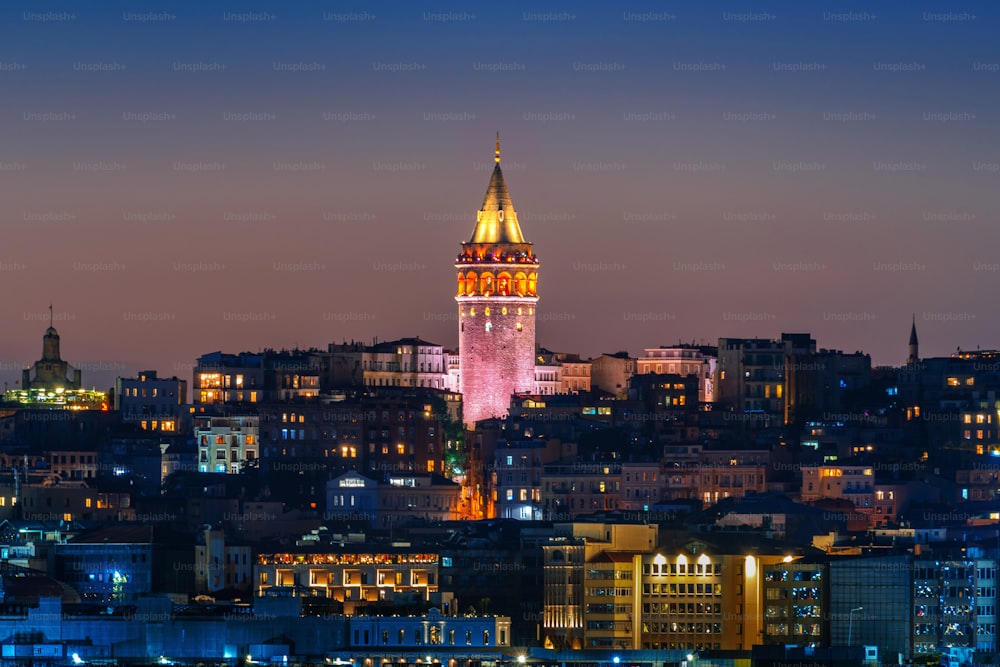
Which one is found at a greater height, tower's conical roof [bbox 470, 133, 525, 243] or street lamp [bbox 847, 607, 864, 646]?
tower's conical roof [bbox 470, 133, 525, 243]

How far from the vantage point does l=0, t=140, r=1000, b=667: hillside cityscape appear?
94.2 metres

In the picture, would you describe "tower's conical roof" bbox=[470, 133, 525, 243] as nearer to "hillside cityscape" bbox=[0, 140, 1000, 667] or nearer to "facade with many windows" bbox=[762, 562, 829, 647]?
"hillside cityscape" bbox=[0, 140, 1000, 667]

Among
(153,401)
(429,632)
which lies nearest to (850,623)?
(429,632)

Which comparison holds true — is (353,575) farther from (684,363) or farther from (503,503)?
(684,363)

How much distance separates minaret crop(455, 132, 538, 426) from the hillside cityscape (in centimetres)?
10

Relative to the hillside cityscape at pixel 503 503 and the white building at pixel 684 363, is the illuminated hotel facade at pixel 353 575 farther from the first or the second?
the white building at pixel 684 363

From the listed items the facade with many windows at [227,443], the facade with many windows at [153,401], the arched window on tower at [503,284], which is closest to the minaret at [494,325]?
the arched window on tower at [503,284]

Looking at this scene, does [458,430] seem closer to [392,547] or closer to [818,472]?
[818,472]

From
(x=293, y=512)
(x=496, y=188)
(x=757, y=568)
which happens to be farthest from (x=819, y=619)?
(x=496, y=188)

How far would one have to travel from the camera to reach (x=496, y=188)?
144625 millimetres

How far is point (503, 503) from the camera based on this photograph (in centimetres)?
12938

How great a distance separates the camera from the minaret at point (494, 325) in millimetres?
141125

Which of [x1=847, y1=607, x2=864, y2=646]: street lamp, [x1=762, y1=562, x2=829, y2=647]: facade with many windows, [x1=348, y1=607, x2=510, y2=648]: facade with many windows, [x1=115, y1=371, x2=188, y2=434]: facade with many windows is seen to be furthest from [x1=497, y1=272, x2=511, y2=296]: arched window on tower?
[x1=348, y1=607, x2=510, y2=648]: facade with many windows

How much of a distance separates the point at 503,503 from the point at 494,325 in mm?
13227
